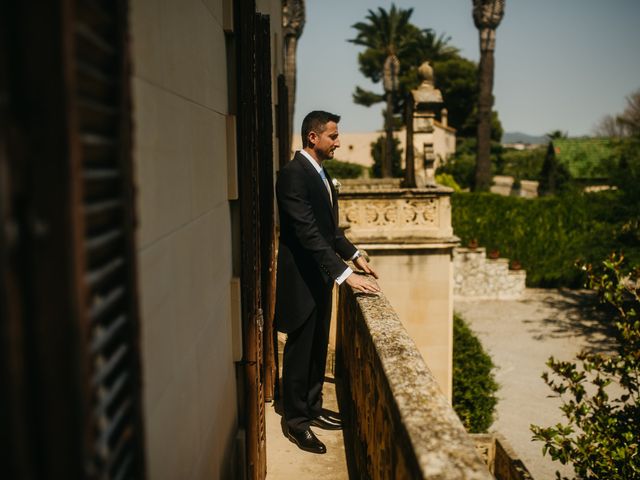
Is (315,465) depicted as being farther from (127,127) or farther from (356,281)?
(127,127)

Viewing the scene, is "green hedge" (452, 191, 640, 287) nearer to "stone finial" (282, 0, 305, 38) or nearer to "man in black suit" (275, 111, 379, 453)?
"stone finial" (282, 0, 305, 38)

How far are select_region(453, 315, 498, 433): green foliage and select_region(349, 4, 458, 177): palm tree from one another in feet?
87.1

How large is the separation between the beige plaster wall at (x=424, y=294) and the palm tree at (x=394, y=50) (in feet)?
84.9

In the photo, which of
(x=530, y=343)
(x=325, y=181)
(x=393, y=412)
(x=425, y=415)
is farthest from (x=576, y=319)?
(x=425, y=415)

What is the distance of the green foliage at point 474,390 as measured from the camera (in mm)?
11570

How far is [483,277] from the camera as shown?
23.9m

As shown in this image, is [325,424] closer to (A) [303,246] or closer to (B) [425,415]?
(A) [303,246]

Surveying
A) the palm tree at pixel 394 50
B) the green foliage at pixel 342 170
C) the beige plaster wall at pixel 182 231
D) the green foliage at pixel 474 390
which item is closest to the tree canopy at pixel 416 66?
the palm tree at pixel 394 50

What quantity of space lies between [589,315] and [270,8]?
63.3 ft

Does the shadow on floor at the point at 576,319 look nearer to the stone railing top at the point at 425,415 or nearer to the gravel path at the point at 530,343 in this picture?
→ the gravel path at the point at 530,343

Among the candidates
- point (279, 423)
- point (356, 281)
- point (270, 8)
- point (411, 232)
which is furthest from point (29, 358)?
point (411, 232)

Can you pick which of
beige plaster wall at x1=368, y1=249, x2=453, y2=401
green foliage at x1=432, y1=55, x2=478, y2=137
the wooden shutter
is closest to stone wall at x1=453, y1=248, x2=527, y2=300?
beige plaster wall at x1=368, y1=249, x2=453, y2=401

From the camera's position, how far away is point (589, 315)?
73.7 feet

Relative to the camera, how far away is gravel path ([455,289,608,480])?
42.8 ft
